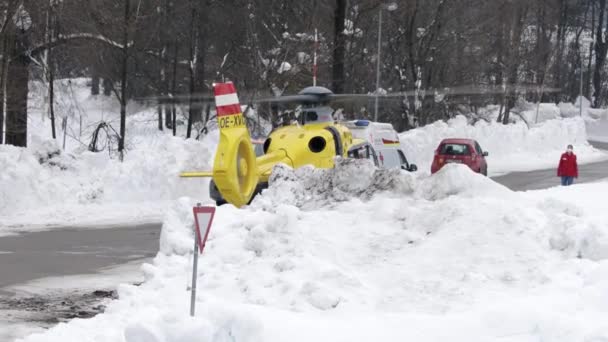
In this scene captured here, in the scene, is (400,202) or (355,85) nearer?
(400,202)

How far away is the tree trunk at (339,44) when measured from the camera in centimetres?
3049

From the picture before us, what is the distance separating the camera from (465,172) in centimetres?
1249

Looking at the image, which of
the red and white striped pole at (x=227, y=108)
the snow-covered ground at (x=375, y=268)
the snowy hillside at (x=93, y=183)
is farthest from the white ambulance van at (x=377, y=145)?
the snowy hillside at (x=93, y=183)

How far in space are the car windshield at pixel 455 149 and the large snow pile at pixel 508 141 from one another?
11.9 feet

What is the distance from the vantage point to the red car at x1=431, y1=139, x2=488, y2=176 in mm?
28281

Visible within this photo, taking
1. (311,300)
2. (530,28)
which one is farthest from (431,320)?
(530,28)

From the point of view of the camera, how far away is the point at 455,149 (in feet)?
94.5

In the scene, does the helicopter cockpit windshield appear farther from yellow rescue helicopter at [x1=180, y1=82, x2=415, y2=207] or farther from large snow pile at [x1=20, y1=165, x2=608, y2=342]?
large snow pile at [x1=20, y1=165, x2=608, y2=342]

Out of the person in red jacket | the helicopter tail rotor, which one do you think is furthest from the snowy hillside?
the person in red jacket

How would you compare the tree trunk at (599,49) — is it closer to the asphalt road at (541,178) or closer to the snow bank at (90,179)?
the asphalt road at (541,178)

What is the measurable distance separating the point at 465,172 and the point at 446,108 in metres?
31.4

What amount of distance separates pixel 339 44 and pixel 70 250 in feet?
59.5

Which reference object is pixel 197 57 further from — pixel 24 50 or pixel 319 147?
pixel 319 147

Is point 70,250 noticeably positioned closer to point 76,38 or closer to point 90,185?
point 90,185
